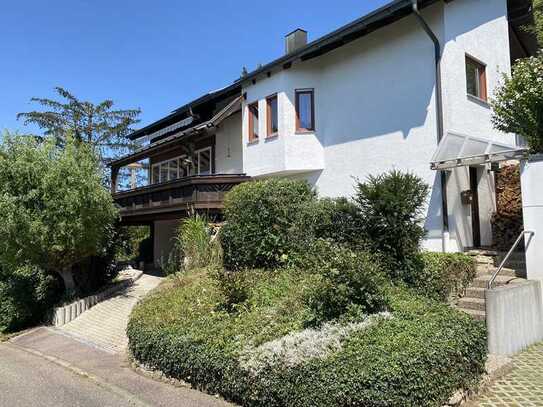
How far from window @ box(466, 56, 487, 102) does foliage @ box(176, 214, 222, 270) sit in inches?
348

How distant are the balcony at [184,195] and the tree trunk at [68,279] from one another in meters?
4.00

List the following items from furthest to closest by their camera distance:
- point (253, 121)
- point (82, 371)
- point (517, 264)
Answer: point (253, 121)
point (517, 264)
point (82, 371)

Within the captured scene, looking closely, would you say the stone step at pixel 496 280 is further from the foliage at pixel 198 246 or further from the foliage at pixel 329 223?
the foliage at pixel 198 246

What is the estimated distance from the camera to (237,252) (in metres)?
11.2

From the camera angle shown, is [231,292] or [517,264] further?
[517,264]

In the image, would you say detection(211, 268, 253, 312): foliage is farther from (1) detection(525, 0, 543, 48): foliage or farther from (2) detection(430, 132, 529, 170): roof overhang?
(1) detection(525, 0, 543, 48): foliage

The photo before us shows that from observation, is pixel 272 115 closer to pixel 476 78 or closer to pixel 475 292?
pixel 476 78

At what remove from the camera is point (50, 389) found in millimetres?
7023

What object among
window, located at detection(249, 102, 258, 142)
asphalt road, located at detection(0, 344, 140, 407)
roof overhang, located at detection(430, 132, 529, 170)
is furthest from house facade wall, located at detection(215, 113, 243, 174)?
asphalt road, located at detection(0, 344, 140, 407)

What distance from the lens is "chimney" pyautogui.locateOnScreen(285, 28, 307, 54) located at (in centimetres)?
1723

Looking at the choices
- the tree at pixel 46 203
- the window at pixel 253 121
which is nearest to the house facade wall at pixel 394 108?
the window at pixel 253 121

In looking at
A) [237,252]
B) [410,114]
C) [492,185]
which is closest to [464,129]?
[410,114]

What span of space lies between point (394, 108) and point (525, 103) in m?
3.33

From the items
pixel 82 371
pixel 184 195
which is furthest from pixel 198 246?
pixel 82 371
